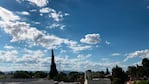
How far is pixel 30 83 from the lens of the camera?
5553 centimetres

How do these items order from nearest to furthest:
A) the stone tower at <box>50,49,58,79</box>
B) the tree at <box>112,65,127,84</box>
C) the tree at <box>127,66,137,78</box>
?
the tree at <box>112,65,127,84</box>
the stone tower at <box>50,49,58,79</box>
the tree at <box>127,66,137,78</box>

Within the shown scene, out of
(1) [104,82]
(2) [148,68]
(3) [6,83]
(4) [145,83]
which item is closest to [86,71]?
(1) [104,82]

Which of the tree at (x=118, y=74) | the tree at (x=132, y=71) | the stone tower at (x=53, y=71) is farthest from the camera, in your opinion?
the tree at (x=132, y=71)

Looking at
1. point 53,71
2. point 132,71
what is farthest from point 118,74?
point 132,71

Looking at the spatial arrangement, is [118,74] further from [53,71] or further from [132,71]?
[132,71]

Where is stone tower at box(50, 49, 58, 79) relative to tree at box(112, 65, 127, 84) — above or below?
above

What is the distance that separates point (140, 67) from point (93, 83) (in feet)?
303

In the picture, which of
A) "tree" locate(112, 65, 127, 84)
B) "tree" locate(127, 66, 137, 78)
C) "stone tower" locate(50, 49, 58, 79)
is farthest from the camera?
"tree" locate(127, 66, 137, 78)

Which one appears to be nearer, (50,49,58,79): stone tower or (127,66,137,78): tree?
(50,49,58,79): stone tower

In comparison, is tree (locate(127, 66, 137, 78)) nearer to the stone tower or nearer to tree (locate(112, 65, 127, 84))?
the stone tower

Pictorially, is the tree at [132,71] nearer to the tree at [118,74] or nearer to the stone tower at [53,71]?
the stone tower at [53,71]

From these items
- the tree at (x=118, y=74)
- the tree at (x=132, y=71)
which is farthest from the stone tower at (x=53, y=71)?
the tree at (x=132, y=71)

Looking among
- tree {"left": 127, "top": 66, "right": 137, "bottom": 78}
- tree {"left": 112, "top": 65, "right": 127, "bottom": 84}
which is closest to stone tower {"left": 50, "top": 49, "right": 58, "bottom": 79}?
tree {"left": 112, "top": 65, "right": 127, "bottom": 84}

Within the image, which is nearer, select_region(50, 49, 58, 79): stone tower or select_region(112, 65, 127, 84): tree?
select_region(112, 65, 127, 84): tree
